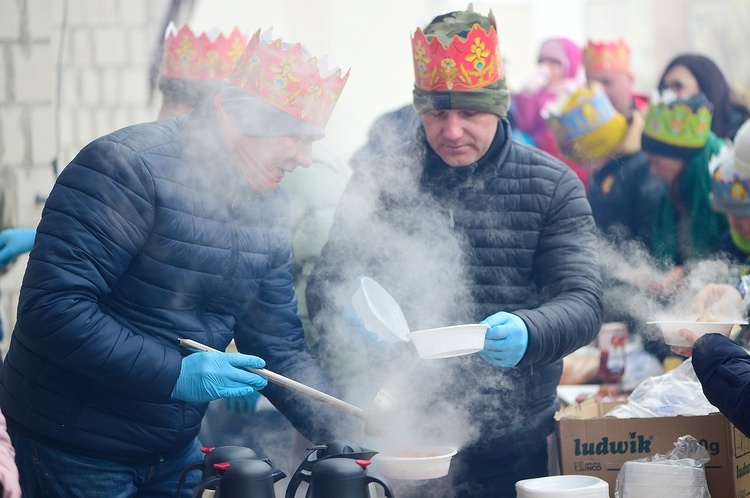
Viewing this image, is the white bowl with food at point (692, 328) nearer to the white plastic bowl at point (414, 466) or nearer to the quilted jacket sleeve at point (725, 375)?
the quilted jacket sleeve at point (725, 375)

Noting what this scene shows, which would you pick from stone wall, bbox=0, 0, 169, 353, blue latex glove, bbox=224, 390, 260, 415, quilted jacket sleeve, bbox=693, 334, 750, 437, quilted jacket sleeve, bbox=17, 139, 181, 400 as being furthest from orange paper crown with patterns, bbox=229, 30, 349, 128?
stone wall, bbox=0, 0, 169, 353

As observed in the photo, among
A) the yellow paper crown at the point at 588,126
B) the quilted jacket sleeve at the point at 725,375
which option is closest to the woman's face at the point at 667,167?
the yellow paper crown at the point at 588,126

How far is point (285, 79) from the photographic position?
2.37m

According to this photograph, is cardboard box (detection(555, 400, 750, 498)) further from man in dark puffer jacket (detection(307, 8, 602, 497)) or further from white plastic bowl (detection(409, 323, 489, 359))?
white plastic bowl (detection(409, 323, 489, 359))

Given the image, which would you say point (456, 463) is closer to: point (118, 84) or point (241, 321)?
point (241, 321)

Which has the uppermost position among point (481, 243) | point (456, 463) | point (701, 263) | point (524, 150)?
point (524, 150)

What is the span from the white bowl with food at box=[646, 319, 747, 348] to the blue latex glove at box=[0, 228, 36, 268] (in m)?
2.42

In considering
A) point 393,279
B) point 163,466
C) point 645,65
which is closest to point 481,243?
point 393,279

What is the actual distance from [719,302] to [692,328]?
22.8 inches

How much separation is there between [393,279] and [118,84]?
225 centimetres

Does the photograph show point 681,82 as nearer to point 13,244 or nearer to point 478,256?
point 478,256

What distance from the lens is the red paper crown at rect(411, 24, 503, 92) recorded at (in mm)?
2711

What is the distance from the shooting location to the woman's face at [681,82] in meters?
5.02

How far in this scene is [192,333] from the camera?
7.79ft
